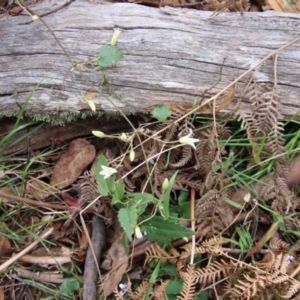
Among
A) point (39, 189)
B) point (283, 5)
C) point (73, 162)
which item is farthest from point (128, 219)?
point (283, 5)

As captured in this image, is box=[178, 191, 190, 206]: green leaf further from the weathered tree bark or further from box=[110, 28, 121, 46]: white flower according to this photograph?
box=[110, 28, 121, 46]: white flower

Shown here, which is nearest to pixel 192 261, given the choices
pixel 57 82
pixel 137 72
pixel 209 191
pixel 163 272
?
pixel 163 272

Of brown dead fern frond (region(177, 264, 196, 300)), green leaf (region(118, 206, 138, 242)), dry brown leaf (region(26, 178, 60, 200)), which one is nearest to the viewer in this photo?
green leaf (region(118, 206, 138, 242))

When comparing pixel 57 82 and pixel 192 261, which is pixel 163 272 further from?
pixel 57 82

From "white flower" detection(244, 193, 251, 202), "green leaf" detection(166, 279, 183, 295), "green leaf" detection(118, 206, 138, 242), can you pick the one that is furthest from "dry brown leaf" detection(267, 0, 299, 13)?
"green leaf" detection(166, 279, 183, 295)

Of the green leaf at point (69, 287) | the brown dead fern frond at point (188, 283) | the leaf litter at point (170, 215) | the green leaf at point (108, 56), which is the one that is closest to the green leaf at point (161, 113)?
the leaf litter at point (170, 215)

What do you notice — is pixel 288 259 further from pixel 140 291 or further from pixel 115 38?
pixel 115 38

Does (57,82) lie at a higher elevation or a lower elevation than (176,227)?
higher
